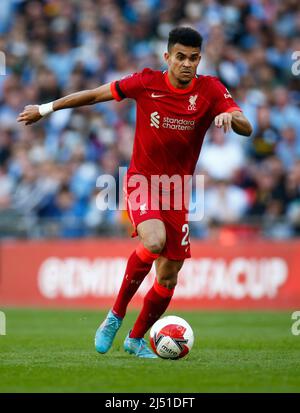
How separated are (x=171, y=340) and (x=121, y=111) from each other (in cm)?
1055

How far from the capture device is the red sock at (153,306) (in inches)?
359

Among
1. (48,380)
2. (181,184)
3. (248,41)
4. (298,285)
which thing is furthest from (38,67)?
(48,380)

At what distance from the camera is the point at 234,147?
17.3 m

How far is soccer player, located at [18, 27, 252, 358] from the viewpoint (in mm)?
8961

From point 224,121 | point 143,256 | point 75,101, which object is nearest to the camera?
point 224,121

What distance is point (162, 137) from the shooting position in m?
9.12

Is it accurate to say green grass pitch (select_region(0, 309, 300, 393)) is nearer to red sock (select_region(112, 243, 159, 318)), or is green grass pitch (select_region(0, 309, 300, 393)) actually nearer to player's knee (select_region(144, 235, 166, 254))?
red sock (select_region(112, 243, 159, 318))

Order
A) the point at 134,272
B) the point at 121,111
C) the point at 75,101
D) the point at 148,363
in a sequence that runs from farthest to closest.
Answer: the point at 121,111
the point at 75,101
the point at 134,272
the point at 148,363

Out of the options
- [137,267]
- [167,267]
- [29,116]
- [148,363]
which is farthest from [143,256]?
[29,116]

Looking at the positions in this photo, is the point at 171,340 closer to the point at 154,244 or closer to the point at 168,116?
the point at 154,244

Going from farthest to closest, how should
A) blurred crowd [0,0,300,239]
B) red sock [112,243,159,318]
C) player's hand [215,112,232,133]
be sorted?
blurred crowd [0,0,300,239], red sock [112,243,159,318], player's hand [215,112,232,133]

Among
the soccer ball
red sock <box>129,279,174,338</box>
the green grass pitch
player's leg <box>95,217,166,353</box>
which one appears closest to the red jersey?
player's leg <box>95,217,166,353</box>

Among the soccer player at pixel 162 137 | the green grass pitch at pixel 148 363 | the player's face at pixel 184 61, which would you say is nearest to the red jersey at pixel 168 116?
the soccer player at pixel 162 137

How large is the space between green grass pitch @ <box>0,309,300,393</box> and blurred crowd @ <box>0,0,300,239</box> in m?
3.90
